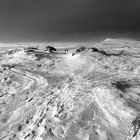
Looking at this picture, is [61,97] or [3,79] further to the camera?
[3,79]

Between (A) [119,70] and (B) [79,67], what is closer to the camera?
(A) [119,70]

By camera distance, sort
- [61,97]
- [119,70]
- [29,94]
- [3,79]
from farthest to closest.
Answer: [119,70] → [3,79] → [29,94] → [61,97]

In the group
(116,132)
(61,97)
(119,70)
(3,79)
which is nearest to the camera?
(116,132)

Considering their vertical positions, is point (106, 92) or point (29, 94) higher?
point (106, 92)

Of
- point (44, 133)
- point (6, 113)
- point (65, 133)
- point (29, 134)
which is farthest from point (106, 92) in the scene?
point (6, 113)

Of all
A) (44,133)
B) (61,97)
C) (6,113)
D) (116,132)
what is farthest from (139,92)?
(6,113)

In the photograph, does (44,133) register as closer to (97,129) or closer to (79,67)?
(97,129)

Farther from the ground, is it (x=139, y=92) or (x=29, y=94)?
(x=139, y=92)

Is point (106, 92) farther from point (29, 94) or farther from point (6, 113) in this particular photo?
point (6, 113)

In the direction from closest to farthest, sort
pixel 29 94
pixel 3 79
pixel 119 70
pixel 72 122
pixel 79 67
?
1. pixel 72 122
2. pixel 29 94
3. pixel 3 79
4. pixel 119 70
5. pixel 79 67
